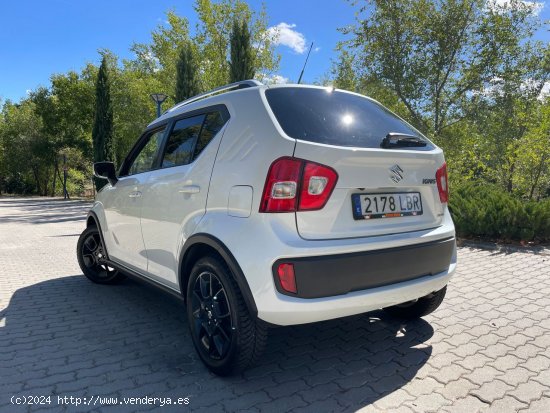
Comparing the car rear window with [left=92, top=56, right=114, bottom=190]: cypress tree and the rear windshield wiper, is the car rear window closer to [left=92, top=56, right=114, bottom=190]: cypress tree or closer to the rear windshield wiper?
the rear windshield wiper

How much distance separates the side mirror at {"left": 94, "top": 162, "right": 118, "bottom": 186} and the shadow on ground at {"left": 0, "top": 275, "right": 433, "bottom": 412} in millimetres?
1276

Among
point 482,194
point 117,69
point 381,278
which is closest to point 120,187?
point 381,278

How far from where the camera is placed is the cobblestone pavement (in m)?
2.25

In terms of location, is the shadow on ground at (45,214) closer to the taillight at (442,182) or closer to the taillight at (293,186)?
the taillight at (293,186)

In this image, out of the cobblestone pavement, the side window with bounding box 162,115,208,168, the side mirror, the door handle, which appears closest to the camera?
the cobblestone pavement

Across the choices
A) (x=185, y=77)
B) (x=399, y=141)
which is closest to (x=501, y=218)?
(x=399, y=141)

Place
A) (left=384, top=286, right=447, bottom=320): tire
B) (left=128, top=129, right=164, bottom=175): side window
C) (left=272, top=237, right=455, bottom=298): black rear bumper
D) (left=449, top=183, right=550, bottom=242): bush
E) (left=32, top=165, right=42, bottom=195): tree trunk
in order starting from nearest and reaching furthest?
(left=272, top=237, right=455, bottom=298): black rear bumper, (left=384, top=286, right=447, bottom=320): tire, (left=128, top=129, right=164, bottom=175): side window, (left=449, top=183, right=550, bottom=242): bush, (left=32, top=165, right=42, bottom=195): tree trunk

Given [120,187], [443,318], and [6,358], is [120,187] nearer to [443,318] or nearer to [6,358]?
[6,358]

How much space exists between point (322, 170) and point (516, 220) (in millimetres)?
5709

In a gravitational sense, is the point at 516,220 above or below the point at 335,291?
below

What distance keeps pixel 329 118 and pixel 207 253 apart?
3.74 ft

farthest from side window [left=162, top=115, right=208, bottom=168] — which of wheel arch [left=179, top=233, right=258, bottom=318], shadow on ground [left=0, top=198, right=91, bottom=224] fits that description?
shadow on ground [left=0, top=198, right=91, bottom=224]

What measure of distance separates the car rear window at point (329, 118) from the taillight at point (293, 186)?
7.4 inches

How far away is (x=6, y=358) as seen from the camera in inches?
110
